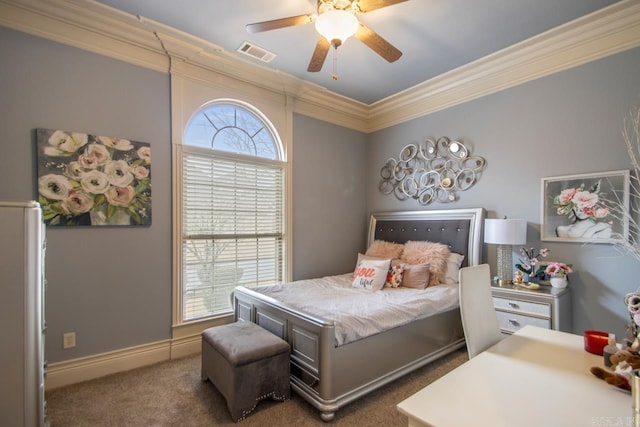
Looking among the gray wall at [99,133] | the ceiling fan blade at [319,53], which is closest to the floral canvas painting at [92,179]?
the gray wall at [99,133]

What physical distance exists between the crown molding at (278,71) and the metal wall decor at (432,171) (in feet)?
Result: 1.68

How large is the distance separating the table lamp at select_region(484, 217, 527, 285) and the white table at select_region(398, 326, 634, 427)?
1.53 meters

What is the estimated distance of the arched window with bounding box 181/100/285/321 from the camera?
9.84 feet

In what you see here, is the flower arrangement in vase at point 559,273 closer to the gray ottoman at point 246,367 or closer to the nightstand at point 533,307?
the nightstand at point 533,307

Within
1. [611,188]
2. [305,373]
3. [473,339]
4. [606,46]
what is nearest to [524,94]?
[606,46]

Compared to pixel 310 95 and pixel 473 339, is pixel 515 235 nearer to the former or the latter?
→ pixel 473 339

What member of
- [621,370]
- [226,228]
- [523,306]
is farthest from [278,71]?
[621,370]

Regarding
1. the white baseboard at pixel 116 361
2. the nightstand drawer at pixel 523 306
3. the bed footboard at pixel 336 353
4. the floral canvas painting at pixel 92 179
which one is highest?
the floral canvas painting at pixel 92 179

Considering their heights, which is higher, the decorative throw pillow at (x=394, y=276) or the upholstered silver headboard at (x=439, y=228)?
the upholstered silver headboard at (x=439, y=228)

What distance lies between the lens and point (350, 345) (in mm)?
2020

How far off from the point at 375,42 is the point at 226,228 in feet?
7.35

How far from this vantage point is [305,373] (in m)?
2.08

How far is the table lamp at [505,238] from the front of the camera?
2719mm

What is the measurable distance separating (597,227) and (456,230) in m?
1.16
